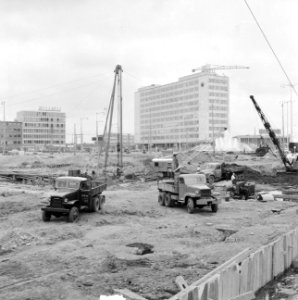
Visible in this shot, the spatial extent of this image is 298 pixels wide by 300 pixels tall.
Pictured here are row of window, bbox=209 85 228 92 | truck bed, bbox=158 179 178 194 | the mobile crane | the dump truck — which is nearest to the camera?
truck bed, bbox=158 179 178 194

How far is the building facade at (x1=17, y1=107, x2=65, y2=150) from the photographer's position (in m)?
186

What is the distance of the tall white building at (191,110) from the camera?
175m

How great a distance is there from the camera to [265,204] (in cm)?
3041

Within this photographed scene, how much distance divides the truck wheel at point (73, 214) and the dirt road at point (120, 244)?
1.17 ft

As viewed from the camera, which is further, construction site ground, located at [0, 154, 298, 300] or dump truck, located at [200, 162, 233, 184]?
dump truck, located at [200, 162, 233, 184]

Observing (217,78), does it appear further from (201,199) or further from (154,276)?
(154,276)

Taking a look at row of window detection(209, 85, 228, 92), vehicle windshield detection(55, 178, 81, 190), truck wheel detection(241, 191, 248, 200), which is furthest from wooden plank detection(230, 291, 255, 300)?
row of window detection(209, 85, 228, 92)

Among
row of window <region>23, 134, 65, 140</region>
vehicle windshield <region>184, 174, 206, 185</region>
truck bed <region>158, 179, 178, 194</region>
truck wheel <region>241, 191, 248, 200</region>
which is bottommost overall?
truck wheel <region>241, 191, 248, 200</region>

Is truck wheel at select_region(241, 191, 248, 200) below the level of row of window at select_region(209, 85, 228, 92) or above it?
below

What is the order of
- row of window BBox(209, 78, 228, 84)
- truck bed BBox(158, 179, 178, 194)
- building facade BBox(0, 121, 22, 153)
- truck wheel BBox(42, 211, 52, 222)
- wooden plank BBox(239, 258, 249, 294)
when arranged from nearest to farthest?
wooden plank BBox(239, 258, 249, 294) → truck wheel BBox(42, 211, 52, 222) → truck bed BBox(158, 179, 178, 194) → row of window BBox(209, 78, 228, 84) → building facade BBox(0, 121, 22, 153)

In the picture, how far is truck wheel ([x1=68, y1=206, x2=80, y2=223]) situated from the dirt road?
0.36 meters

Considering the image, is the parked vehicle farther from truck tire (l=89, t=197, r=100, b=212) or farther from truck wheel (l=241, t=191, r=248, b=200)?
truck tire (l=89, t=197, r=100, b=212)

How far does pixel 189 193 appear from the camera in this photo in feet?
86.7

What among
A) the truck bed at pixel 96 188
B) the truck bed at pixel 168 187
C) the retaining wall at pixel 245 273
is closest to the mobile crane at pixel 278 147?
the truck bed at pixel 168 187
